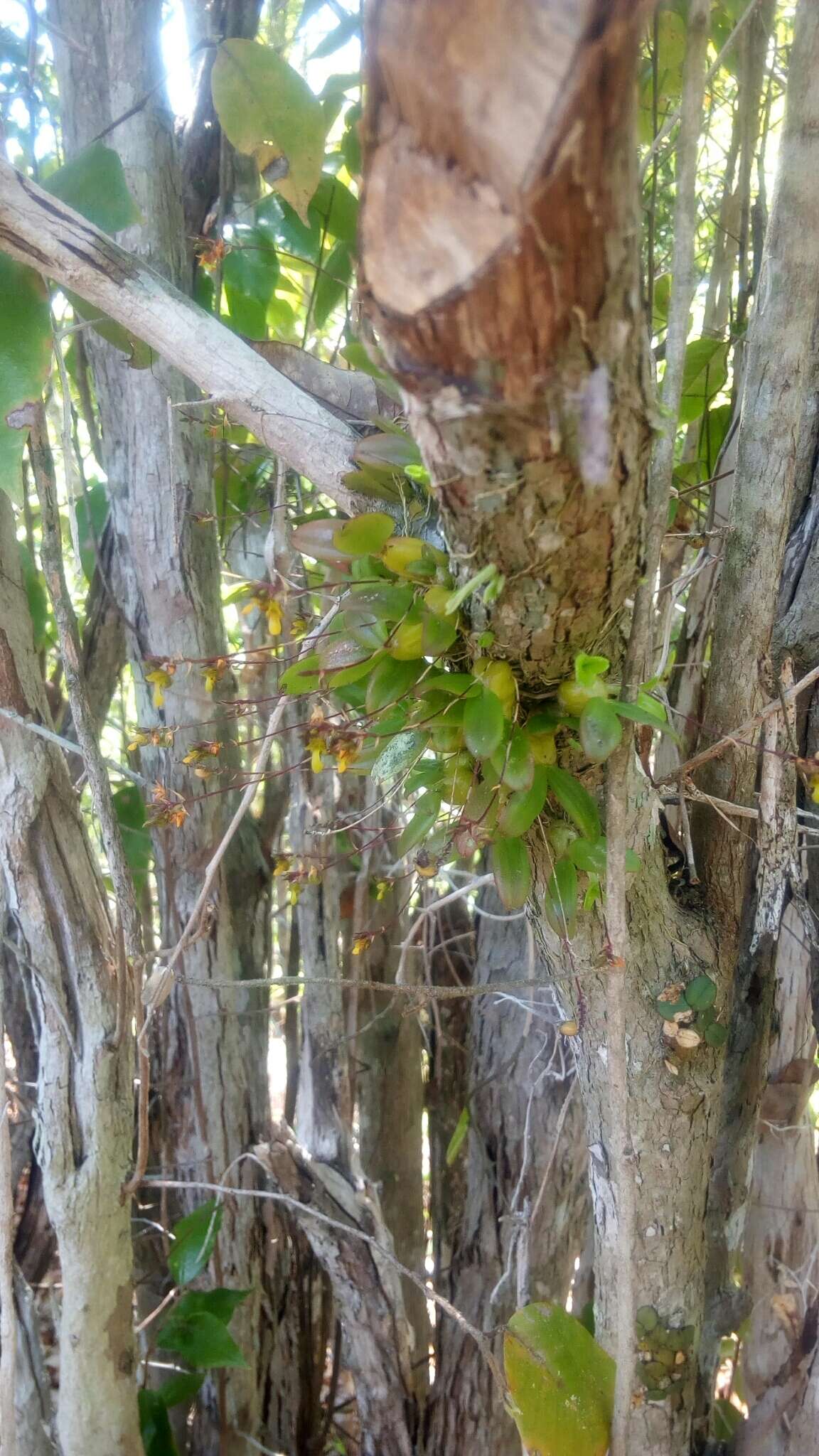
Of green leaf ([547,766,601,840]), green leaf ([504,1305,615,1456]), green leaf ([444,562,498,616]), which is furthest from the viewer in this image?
green leaf ([504,1305,615,1456])

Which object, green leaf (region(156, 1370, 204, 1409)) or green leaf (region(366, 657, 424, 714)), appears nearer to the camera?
green leaf (region(366, 657, 424, 714))

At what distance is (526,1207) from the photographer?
99 cm

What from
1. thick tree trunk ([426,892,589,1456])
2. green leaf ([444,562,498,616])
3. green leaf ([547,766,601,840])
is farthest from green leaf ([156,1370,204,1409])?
green leaf ([444,562,498,616])

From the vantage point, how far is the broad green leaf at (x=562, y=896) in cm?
55

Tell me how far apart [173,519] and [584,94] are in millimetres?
763

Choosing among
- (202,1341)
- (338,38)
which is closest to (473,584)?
(338,38)

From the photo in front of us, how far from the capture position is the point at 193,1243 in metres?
0.97

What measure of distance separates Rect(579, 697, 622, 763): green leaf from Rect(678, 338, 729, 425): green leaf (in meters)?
0.43

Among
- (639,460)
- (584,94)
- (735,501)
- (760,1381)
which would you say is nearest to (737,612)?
(735,501)

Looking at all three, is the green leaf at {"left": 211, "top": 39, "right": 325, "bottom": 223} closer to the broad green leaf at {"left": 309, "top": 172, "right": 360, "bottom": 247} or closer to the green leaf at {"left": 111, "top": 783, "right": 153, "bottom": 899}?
the broad green leaf at {"left": 309, "top": 172, "right": 360, "bottom": 247}

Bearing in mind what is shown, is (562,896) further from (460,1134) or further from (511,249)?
(460,1134)

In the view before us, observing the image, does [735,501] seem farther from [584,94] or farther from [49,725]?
[49,725]

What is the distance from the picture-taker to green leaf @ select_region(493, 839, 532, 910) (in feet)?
1.70

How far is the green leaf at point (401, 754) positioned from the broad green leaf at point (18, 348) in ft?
0.93
